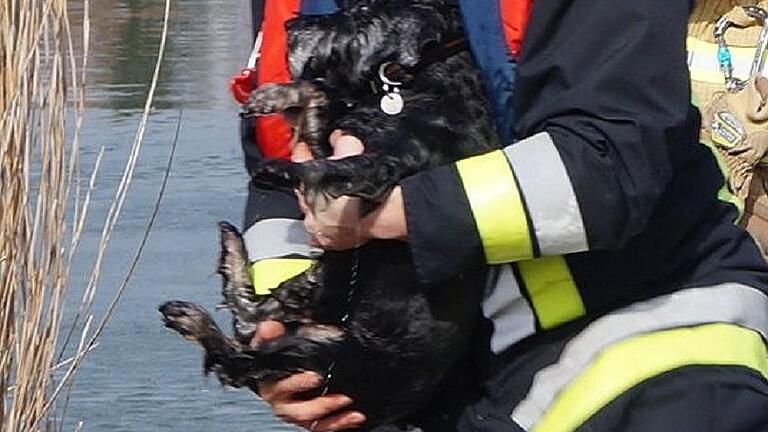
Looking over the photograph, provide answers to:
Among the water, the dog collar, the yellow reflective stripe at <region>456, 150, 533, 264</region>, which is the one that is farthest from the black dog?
the water

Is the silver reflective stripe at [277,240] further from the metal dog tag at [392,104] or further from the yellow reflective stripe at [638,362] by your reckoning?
the yellow reflective stripe at [638,362]

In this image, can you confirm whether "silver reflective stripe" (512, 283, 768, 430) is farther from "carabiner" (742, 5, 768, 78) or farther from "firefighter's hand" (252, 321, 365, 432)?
"carabiner" (742, 5, 768, 78)

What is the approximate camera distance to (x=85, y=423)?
5.35 m

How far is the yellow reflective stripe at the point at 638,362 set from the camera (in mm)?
2570

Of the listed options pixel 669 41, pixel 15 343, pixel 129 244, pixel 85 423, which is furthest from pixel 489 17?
pixel 129 244

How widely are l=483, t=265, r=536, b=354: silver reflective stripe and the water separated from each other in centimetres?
220

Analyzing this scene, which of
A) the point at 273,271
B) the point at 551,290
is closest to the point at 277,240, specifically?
the point at 273,271

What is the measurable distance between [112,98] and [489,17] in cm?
661

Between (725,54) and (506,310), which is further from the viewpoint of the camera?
(725,54)

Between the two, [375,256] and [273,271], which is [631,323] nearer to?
[375,256]

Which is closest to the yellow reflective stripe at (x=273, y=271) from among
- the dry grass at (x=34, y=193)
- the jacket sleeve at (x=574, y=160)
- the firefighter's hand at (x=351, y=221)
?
the firefighter's hand at (x=351, y=221)

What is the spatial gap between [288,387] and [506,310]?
33 cm

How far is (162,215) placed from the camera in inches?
Result: 284

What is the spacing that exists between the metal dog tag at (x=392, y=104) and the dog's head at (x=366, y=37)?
0.14 feet
